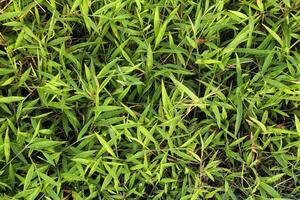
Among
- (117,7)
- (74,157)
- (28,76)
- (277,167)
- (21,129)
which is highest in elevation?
(117,7)

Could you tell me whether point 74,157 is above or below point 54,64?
below

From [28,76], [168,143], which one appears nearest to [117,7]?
[28,76]

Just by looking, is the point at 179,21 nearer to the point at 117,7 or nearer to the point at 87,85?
the point at 117,7

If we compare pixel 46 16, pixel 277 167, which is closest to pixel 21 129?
pixel 46 16

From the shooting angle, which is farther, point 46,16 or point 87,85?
point 46,16

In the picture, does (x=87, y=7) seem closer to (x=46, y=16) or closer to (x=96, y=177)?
(x=46, y=16)

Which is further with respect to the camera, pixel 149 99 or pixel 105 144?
pixel 149 99
